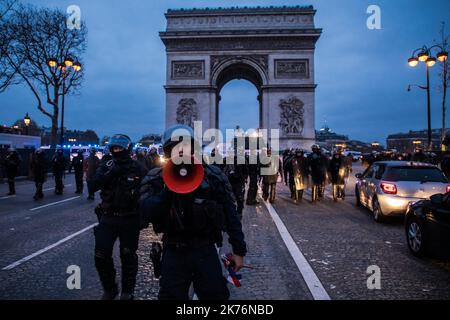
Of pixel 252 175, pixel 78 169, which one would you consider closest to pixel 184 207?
pixel 252 175

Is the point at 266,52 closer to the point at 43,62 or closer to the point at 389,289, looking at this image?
the point at 43,62

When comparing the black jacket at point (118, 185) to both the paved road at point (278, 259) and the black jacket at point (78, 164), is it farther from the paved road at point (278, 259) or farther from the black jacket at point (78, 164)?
the black jacket at point (78, 164)

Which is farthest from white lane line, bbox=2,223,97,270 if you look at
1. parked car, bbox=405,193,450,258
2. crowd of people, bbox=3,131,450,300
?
parked car, bbox=405,193,450,258

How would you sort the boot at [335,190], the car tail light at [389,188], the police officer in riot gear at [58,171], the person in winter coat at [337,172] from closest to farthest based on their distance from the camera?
the car tail light at [389,188] < the person in winter coat at [337,172] < the boot at [335,190] < the police officer in riot gear at [58,171]

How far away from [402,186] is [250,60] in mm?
28494

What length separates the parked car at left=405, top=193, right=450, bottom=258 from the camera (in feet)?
15.1

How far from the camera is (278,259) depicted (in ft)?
16.5

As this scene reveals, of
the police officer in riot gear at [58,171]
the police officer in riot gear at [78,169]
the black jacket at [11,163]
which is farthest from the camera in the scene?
the police officer in riot gear at [78,169]

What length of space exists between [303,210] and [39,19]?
78.4 ft

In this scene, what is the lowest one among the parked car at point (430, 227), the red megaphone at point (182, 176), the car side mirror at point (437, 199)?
the parked car at point (430, 227)

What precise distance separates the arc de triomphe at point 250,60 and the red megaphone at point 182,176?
30941 mm

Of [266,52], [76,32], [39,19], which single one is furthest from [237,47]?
[39,19]

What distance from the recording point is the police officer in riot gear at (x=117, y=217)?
3469mm

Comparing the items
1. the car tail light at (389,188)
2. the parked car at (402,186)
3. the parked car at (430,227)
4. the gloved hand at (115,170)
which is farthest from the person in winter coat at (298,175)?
the gloved hand at (115,170)
